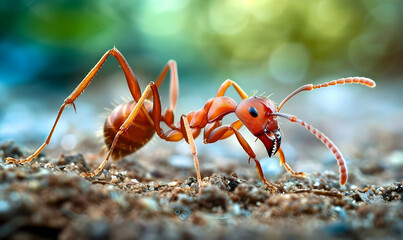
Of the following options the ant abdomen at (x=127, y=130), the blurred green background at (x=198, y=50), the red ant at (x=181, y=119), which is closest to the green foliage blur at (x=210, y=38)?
the blurred green background at (x=198, y=50)

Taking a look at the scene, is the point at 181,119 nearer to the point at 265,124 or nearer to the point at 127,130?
the point at 127,130

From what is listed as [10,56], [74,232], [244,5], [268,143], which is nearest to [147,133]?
[268,143]

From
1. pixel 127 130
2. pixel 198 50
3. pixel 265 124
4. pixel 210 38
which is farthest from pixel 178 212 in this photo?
pixel 210 38

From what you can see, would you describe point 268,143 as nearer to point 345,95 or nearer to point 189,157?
point 189,157

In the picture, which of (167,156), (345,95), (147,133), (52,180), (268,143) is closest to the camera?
(52,180)

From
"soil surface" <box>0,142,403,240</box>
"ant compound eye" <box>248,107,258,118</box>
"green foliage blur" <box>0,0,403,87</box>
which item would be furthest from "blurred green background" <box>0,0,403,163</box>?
"soil surface" <box>0,142,403,240</box>

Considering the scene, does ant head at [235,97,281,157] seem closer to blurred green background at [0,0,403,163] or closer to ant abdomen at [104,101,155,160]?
ant abdomen at [104,101,155,160]

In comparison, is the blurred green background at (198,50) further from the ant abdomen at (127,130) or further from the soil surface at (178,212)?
the soil surface at (178,212)
